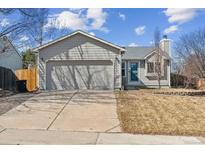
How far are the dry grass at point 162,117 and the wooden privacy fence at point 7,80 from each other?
31.2ft

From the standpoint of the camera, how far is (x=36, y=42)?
3609cm

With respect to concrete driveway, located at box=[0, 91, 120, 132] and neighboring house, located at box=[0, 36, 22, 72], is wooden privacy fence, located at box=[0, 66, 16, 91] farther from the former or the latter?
neighboring house, located at box=[0, 36, 22, 72]

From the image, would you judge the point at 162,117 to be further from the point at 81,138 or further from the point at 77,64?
the point at 77,64

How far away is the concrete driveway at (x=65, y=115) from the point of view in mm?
9531

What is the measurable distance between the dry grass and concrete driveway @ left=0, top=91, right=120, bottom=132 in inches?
17.5

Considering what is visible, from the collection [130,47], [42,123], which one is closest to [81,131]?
[42,123]

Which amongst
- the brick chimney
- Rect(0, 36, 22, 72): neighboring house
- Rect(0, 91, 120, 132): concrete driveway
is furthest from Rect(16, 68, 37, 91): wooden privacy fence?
the brick chimney

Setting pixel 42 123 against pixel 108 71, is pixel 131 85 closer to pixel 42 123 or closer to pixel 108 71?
pixel 108 71

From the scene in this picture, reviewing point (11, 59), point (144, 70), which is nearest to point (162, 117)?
point (144, 70)

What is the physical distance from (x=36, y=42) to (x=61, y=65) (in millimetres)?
15586

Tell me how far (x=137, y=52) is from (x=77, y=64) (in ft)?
28.1

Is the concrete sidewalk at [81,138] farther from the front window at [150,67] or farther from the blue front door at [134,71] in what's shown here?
the front window at [150,67]

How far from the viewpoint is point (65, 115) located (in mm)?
11430

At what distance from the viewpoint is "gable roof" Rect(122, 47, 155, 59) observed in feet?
90.5
